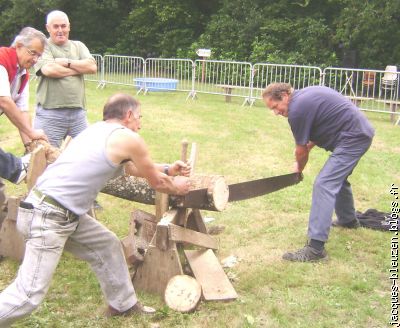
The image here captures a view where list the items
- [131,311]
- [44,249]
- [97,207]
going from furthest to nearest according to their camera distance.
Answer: [97,207], [131,311], [44,249]

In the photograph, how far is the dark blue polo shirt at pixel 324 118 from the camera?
493 cm

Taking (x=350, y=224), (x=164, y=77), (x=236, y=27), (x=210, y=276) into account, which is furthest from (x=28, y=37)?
(x=236, y=27)

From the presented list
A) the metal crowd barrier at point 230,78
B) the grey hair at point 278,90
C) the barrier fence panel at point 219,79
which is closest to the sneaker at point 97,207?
the grey hair at point 278,90

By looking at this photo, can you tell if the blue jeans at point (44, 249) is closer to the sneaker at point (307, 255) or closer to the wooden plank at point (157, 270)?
the wooden plank at point (157, 270)

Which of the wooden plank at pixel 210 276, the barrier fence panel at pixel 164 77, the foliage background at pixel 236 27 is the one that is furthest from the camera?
the foliage background at pixel 236 27

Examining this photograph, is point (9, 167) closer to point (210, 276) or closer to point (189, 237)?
point (189, 237)

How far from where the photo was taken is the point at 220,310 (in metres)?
4.09

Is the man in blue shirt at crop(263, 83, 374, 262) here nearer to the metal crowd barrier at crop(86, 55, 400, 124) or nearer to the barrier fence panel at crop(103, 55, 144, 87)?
the metal crowd barrier at crop(86, 55, 400, 124)

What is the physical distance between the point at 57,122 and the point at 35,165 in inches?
49.7

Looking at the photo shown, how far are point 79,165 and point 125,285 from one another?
1057 mm

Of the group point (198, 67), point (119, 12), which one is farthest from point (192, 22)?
point (198, 67)

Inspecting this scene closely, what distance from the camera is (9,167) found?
15.1ft

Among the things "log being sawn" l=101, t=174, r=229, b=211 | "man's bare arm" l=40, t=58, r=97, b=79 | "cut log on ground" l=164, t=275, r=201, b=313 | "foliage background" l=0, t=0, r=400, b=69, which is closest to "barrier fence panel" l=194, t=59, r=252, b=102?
"foliage background" l=0, t=0, r=400, b=69

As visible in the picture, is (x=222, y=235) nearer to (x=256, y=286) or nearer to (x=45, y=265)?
(x=256, y=286)
